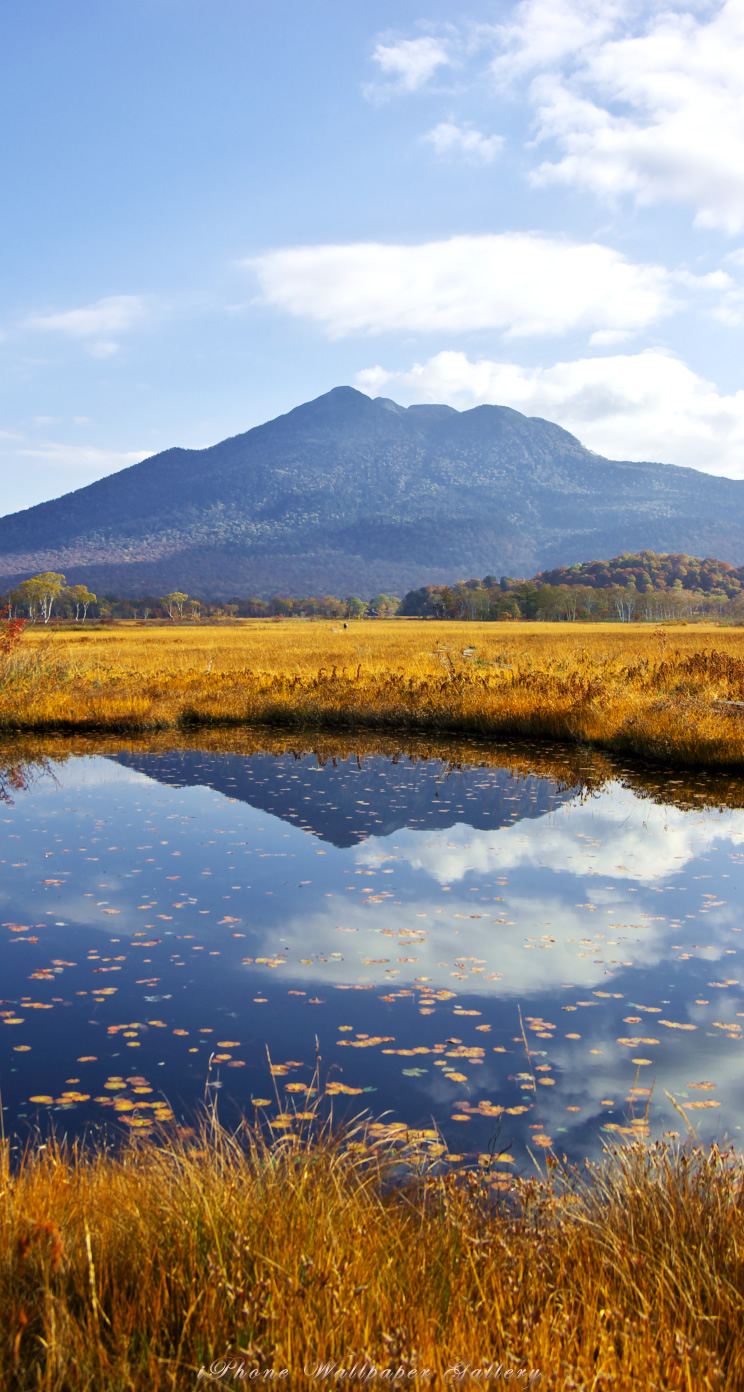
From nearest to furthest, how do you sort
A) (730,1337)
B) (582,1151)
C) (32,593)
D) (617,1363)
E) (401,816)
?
1. (617,1363)
2. (730,1337)
3. (582,1151)
4. (401,816)
5. (32,593)

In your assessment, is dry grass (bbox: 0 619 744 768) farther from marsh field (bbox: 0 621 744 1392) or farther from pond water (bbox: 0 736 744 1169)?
pond water (bbox: 0 736 744 1169)

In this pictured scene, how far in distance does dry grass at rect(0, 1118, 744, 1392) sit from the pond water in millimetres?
1011

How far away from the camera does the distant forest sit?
151 m

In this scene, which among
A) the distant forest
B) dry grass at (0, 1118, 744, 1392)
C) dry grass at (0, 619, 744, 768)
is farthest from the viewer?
the distant forest

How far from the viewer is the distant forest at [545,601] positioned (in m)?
151

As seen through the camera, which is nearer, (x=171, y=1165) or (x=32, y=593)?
(x=171, y=1165)

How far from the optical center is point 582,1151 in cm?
541

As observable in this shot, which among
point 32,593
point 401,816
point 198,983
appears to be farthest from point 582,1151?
point 32,593

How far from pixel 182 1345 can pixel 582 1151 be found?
2.98 m

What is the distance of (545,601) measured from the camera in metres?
149

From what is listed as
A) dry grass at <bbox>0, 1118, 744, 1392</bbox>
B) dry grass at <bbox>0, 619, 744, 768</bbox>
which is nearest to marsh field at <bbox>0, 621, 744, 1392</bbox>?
dry grass at <bbox>0, 1118, 744, 1392</bbox>

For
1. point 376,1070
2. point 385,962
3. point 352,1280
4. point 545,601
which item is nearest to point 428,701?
point 385,962

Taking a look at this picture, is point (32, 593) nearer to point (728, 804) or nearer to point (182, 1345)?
point (728, 804)

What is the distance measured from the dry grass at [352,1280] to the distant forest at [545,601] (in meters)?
136
